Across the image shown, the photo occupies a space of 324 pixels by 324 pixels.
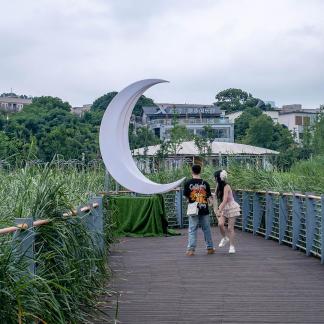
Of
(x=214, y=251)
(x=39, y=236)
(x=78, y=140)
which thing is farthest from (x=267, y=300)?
(x=78, y=140)

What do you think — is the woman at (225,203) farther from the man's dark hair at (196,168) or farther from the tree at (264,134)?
the tree at (264,134)

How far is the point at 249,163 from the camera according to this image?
1970 cm

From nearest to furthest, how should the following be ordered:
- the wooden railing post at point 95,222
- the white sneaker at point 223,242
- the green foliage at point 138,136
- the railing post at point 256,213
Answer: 1. the wooden railing post at point 95,222
2. the white sneaker at point 223,242
3. the railing post at point 256,213
4. the green foliage at point 138,136

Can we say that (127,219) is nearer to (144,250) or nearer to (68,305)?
(144,250)

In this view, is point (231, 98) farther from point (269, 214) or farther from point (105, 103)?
point (269, 214)

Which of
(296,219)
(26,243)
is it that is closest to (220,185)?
(296,219)

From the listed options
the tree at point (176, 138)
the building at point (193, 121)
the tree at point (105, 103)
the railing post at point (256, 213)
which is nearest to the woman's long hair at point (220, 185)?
the railing post at point (256, 213)

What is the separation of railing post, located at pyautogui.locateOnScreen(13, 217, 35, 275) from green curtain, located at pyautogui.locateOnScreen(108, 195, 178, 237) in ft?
36.3

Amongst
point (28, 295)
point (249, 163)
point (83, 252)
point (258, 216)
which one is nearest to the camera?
point (28, 295)

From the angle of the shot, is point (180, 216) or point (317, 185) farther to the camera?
point (180, 216)

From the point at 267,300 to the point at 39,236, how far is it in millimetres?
2740

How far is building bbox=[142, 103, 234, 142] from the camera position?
6819 cm

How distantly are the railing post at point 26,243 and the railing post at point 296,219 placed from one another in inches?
310

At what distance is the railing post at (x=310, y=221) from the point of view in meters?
12.2
